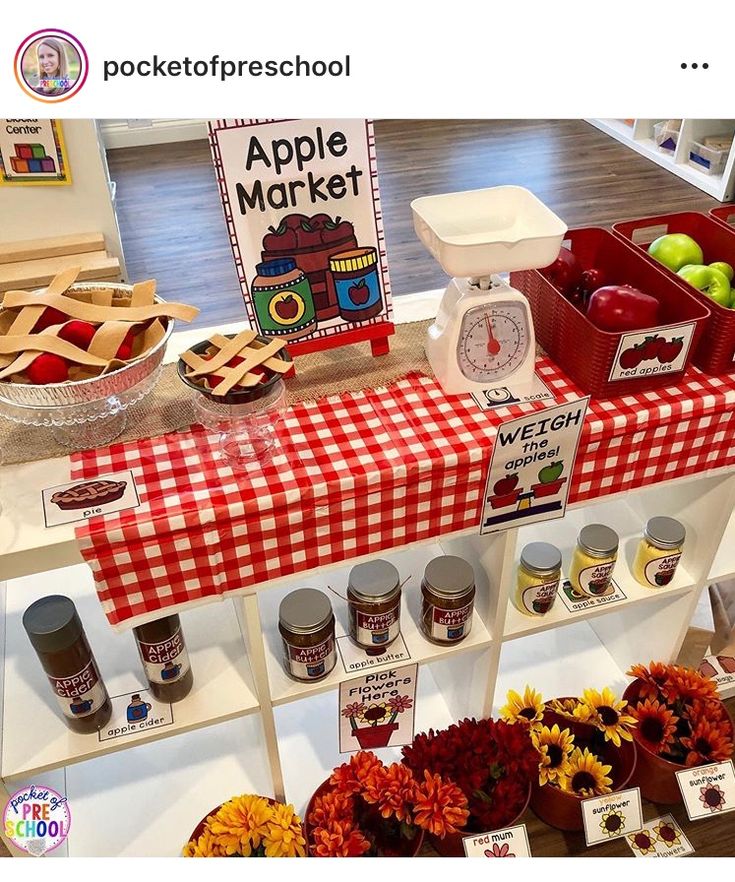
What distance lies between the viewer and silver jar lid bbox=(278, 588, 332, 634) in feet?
4.54

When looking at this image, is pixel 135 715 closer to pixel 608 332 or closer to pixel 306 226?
pixel 306 226

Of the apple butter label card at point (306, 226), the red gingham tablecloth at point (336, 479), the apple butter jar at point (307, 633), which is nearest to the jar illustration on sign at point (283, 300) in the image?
the apple butter label card at point (306, 226)

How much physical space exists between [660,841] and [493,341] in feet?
3.67

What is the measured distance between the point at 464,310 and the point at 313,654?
646mm

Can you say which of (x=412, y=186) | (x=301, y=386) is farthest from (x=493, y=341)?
(x=412, y=186)

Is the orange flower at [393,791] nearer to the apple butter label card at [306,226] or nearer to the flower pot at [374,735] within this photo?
the flower pot at [374,735]

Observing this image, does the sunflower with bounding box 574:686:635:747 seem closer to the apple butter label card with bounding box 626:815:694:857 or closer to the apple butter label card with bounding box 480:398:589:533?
the apple butter label card with bounding box 626:815:694:857

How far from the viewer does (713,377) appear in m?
1.40

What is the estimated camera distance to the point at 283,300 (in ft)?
4.29

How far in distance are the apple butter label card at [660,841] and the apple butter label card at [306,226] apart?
1.17m

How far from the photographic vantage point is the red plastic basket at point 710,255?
52.6 inches

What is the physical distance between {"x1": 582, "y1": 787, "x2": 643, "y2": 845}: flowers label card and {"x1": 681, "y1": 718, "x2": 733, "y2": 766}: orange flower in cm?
15
